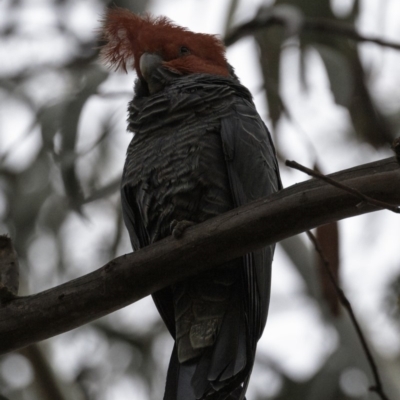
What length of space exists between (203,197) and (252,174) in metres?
0.19

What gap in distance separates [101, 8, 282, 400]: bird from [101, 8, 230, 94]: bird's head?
18cm

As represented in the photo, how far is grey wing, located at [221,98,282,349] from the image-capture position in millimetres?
2199

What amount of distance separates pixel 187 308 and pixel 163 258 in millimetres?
449

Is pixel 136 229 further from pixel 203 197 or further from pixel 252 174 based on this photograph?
pixel 252 174

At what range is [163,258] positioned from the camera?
1.93 m

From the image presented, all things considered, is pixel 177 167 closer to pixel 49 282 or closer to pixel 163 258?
pixel 163 258

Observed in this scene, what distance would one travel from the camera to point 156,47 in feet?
9.66

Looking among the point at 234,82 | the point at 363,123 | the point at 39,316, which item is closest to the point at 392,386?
the point at 363,123

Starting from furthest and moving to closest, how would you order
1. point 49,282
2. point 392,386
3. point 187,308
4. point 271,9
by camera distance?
point 49,282 < point 271,9 < point 392,386 < point 187,308

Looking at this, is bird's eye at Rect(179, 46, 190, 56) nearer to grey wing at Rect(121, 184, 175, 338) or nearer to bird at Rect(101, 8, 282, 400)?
bird at Rect(101, 8, 282, 400)

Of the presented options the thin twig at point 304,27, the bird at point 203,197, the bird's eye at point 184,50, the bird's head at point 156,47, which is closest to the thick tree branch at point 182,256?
the bird at point 203,197

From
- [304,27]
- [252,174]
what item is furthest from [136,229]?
[304,27]

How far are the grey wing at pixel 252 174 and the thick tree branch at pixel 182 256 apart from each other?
0.32 metres

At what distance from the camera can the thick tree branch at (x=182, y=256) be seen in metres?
1.76
